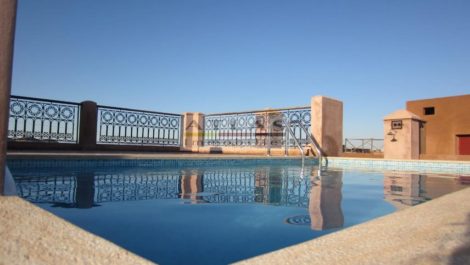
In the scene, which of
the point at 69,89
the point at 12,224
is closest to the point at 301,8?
the point at 69,89

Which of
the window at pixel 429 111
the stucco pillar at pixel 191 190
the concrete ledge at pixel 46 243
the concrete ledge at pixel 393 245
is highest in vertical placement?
the window at pixel 429 111

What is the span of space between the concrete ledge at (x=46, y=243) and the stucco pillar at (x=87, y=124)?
9.02 metres

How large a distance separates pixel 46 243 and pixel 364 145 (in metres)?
21.2

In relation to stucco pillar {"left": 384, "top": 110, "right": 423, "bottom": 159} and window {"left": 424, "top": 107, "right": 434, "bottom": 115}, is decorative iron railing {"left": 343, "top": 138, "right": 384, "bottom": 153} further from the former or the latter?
stucco pillar {"left": 384, "top": 110, "right": 423, "bottom": 159}

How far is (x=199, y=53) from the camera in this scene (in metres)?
15.9

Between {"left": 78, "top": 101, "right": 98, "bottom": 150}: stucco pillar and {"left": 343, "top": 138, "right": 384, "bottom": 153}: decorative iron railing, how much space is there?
15932 millimetres

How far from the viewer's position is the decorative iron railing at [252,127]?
474 inches

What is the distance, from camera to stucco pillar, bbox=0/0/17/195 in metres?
1.68

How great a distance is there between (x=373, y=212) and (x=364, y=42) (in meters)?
13.4

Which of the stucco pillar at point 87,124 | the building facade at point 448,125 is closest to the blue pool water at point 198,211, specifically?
the stucco pillar at point 87,124

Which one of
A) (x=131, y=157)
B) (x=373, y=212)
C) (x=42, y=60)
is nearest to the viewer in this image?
(x=373, y=212)

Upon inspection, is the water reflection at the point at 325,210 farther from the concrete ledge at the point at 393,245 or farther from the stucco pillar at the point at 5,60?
the stucco pillar at the point at 5,60

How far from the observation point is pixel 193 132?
46.6 feet

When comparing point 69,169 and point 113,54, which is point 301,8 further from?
point 69,169
